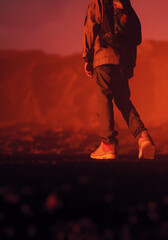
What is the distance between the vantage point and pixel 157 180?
1062 millimetres

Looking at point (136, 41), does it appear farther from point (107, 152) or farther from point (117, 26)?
point (107, 152)

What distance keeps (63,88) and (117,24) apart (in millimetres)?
15151

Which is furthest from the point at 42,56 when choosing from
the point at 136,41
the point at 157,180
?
the point at 157,180

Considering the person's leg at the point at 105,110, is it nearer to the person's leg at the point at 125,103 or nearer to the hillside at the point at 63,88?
the person's leg at the point at 125,103

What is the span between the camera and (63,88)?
16938 mm

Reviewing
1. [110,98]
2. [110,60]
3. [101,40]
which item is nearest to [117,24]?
[101,40]

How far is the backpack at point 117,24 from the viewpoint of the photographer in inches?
76.9

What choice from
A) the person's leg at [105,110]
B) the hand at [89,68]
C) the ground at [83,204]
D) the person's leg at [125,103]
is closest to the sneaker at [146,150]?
the person's leg at [125,103]

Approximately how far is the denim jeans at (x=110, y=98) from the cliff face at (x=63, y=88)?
1374 centimetres

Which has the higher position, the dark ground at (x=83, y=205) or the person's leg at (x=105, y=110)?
the person's leg at (x=105, y=110)

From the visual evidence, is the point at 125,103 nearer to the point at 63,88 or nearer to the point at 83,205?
the point at 83,205

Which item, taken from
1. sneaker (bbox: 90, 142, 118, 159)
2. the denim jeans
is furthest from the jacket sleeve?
sneaker (bbox: 90, 142, 118, 159)

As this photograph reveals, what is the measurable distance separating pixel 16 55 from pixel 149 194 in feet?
60.3

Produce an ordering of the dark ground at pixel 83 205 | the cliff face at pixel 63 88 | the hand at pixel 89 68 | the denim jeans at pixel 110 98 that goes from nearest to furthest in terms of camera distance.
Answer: the dark ground at pixel 83 205
the denim jeans at pixel 110 98
the hand at pixel 89 68
the cliff face at pixel 63 88
